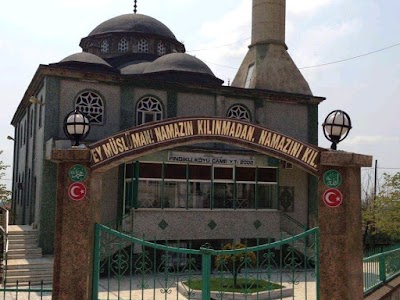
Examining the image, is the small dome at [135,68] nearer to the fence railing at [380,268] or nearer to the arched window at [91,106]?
the arched window at [91,106]

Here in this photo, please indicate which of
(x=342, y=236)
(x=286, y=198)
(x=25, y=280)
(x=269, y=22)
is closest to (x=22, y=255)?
(x=25, y=280)

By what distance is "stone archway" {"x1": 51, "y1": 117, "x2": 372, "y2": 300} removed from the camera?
759cm

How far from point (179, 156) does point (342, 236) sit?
11.9 meters

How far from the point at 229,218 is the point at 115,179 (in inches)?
197

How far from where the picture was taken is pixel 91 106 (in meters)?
19.5

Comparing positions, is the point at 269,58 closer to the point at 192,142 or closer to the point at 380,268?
the point at 380,268

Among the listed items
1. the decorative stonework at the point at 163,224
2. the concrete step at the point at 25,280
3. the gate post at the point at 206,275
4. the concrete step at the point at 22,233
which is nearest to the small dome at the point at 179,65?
the decorative stonework at the point at 163,224

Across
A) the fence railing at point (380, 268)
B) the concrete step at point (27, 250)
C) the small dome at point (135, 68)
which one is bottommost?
the concrete step at point (27, 250)

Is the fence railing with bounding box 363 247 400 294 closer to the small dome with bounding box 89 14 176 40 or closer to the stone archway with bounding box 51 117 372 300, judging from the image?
the stone archway with bounding box 51 117 372 300

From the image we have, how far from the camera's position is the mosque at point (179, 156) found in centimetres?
1888

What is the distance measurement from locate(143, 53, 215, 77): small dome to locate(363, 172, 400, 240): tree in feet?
42.3

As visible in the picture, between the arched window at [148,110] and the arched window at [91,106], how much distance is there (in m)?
1.57

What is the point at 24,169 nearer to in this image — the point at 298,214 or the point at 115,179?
the point at 115,179

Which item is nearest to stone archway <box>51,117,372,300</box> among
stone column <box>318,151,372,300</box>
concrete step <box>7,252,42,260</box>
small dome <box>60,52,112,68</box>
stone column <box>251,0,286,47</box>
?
stone column <box>318,151,372,300</box>
